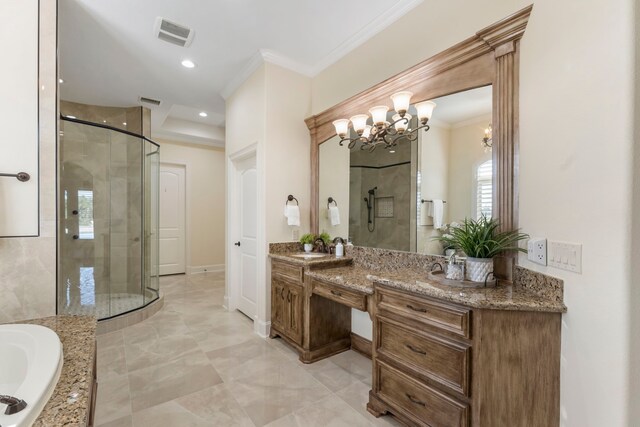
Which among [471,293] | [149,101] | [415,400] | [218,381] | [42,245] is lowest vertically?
[218,381]

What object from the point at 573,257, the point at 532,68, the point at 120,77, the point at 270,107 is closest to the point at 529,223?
the point at 573,257

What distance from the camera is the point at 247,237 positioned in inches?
140

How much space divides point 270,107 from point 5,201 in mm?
2198

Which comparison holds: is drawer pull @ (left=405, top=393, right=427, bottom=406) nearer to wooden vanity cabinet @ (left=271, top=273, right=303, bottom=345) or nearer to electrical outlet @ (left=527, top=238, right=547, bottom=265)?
electrical outlet @ (left=527, top=238, right=547, bottom=265)

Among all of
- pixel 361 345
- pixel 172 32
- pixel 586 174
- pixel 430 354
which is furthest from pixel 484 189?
pixel 172 32

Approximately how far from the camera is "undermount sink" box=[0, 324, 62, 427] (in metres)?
0.79

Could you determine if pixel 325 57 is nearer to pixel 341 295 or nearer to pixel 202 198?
pixel 341 295

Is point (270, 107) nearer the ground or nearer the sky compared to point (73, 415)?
nearer the sky

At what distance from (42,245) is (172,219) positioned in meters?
4.25

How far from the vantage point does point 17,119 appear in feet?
5.31

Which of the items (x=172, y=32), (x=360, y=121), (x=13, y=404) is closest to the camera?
(x=13, y=404)

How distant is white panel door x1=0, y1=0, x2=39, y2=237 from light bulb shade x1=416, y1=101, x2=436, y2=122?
8.11 feet

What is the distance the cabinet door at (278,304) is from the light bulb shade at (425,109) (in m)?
1.94

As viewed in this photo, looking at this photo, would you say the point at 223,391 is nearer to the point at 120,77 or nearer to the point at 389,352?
the point at 389,352
